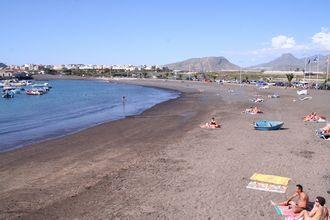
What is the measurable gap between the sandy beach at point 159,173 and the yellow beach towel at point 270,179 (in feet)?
1.01

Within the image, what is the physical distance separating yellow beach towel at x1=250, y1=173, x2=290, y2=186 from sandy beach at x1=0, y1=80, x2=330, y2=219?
1.01 ft

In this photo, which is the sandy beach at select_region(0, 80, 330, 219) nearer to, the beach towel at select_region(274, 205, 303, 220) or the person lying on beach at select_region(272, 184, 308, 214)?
the beach towel at select_region(274, 205, 303, 220)

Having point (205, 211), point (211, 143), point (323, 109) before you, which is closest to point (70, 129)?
point (211, 143)

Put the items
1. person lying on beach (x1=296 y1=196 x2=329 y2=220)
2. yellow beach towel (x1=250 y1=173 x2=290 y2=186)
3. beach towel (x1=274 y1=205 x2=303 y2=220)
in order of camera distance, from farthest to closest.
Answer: yellow beach towel (x1=250 y1=173 x2=290 y2=186) < beach towel (x1=274 y1=205 x2=303 y2=220) < person lying on beach (x1=296 y1=196 x2=329 y2=220)

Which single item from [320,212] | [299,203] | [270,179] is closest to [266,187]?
[270,179]

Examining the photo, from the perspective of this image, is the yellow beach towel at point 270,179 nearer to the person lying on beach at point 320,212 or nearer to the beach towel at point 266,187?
the beach towel at point 266,187

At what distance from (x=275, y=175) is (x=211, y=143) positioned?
24.4 feet

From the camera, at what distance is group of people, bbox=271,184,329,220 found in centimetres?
1085

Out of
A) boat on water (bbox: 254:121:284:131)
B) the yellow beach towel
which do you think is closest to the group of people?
the yellow beach towel

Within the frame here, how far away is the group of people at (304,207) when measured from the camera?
10.9 meters

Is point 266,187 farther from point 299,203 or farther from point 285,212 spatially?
point 299,203

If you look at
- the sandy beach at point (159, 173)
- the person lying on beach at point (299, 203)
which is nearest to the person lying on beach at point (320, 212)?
the person lying on beach at point (299, 203)

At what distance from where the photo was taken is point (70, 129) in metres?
33.1

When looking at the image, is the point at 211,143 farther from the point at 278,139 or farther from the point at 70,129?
the point at 70,129
